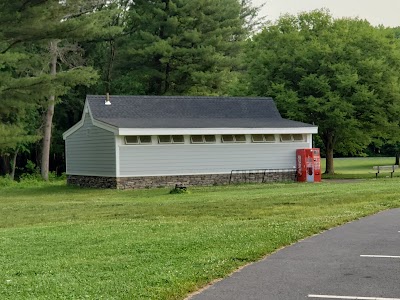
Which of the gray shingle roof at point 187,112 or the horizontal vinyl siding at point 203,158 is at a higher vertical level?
the gray shingle roof at point 187,112

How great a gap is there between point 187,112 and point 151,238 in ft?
72.2

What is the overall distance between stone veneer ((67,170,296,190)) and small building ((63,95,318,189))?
4 centimetres

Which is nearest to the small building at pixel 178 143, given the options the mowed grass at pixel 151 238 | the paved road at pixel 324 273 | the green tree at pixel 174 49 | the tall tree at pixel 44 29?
the tall tree at pixel 44 29

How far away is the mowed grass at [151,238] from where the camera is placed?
8.22 metres

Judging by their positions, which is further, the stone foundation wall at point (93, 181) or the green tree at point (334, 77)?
the green tree at point (334, 77)

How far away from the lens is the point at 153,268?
909cm

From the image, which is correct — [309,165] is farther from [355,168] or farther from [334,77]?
[355,168]

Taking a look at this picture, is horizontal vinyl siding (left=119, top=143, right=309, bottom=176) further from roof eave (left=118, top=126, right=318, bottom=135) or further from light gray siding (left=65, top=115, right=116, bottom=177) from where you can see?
light gray siding (left=65, top=115, right=116, bottom=177)

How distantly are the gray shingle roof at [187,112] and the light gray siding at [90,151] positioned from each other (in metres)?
0.78

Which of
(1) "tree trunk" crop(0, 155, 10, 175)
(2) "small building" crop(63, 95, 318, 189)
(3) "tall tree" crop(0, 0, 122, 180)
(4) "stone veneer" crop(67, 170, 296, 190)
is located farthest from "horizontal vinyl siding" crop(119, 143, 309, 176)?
(1) "tree trunk" crop(0, 155, 10, 175)

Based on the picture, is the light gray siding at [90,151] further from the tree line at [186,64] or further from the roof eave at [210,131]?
the tree line at [186,64]

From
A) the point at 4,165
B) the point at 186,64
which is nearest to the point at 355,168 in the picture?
the point at 186,64

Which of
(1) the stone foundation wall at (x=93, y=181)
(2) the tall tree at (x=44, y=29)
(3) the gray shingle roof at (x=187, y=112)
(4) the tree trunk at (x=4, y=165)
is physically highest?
(2) the tall tree at (x=44, y=29)

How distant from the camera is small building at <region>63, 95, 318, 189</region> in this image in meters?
29.8
